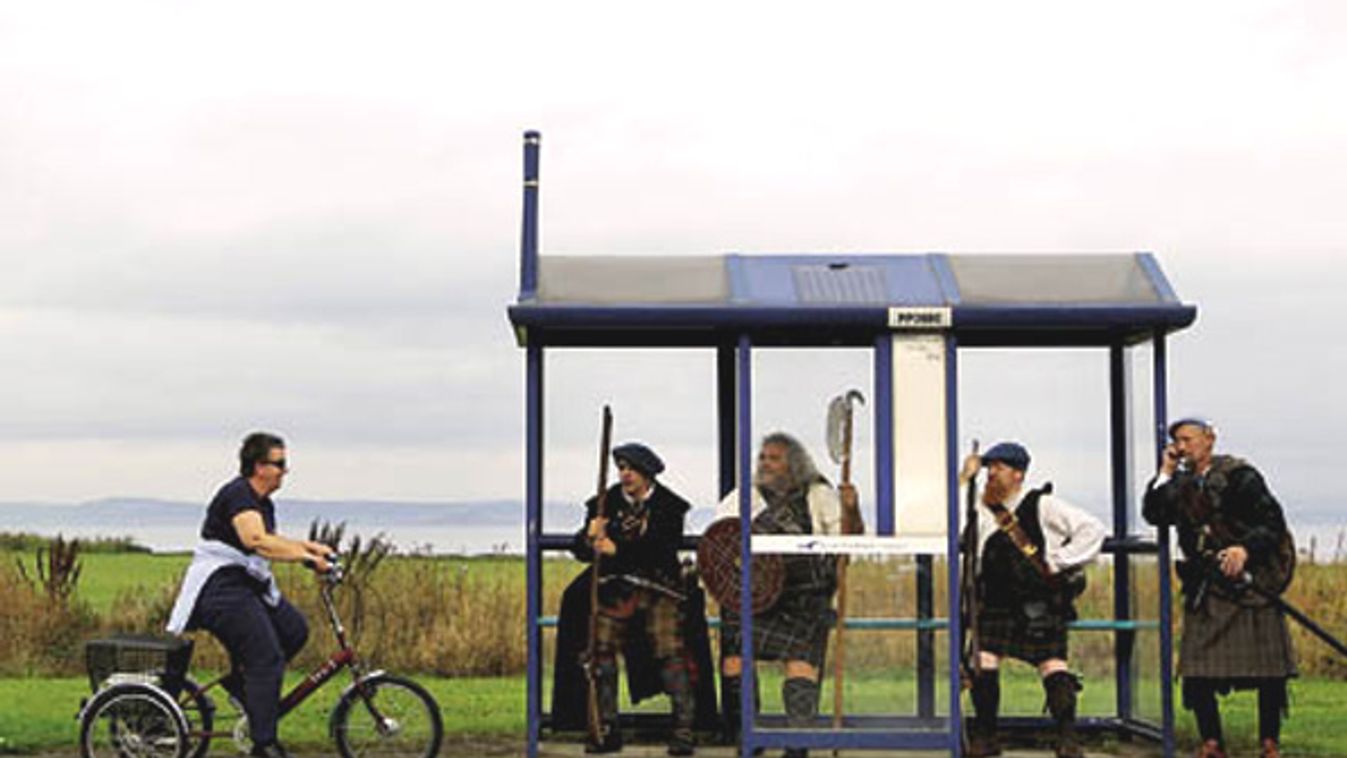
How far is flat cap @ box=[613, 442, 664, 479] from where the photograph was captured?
41.7 ft

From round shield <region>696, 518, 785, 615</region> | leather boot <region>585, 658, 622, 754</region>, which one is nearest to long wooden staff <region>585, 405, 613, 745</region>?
leather boot <region>585, 658, 622, 754</region>

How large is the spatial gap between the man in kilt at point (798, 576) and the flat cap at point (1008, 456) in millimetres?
833

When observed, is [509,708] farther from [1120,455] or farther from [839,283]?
[839,283]

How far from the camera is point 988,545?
41.3 feet

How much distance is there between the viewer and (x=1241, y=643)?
40.8 feet

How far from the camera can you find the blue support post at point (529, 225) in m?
12.5

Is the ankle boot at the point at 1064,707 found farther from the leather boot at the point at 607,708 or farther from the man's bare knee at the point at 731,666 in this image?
the leather boot at the point at 607,708

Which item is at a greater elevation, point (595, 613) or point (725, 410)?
point (725, 410)

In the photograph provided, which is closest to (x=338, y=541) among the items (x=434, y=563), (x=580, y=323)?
(x=434, y=563)

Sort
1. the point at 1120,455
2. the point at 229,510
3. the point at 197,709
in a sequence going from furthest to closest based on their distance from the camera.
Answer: the point at 1120,455 < the point at 197,709 < the point at 229,510

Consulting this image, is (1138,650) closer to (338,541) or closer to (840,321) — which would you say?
(840,321)

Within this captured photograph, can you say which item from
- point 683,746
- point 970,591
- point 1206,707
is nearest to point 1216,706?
point 1206,707

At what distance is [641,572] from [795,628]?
960 mm

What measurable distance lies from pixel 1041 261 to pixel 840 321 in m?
Result: 1.47
